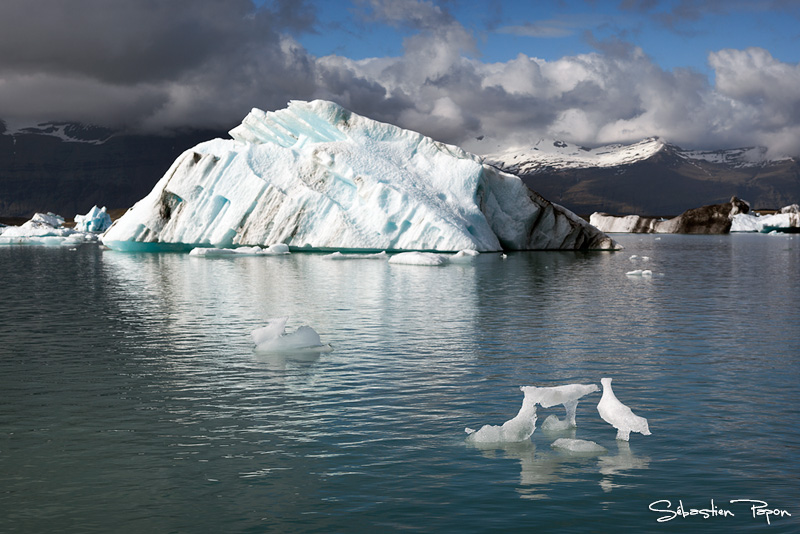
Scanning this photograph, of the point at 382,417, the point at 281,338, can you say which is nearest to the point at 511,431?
the point at 382,417

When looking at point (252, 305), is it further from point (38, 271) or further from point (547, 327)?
point (38, 271)

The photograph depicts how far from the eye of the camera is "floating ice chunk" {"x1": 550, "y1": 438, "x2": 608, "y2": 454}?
8.02 m

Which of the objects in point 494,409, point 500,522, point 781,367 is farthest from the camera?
point 781,367

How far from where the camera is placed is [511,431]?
8.29 meters

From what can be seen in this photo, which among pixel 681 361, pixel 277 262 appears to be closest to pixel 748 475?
pixel 681 361

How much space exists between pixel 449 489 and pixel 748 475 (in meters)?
2.87

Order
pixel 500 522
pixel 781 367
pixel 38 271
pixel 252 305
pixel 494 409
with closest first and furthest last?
pixel 500 522 → pixel 494 409 → pixel 781 367 → pixel 252 305 → pixel 38 271

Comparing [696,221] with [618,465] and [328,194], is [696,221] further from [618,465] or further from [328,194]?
[618,465]

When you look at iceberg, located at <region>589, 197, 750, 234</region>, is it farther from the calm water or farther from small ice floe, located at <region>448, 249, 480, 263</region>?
the calm water

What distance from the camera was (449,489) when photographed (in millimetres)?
6918

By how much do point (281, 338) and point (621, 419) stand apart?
697 cm

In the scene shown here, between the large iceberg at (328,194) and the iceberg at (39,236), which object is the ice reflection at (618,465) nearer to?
the large iceberg at (328,194)

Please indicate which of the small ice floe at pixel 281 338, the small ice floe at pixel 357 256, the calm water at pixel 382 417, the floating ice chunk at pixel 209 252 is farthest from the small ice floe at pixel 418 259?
the small ice floe at pixel 281 338

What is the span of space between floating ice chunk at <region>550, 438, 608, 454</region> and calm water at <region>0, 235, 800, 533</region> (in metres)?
0.14
